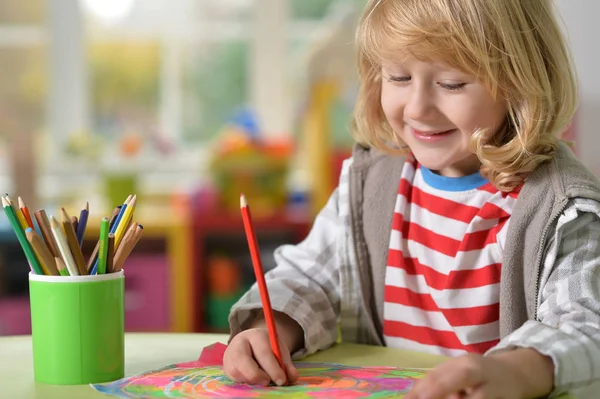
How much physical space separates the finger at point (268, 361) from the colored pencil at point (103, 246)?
0.15 meters

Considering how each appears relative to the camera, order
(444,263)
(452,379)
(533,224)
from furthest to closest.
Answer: (444,263) < (533,224) < (452,379)

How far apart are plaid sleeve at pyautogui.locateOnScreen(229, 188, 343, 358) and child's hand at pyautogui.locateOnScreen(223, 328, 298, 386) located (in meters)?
0.08

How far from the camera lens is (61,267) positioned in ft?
2.42

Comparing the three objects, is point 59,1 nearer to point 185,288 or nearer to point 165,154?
point 165,154

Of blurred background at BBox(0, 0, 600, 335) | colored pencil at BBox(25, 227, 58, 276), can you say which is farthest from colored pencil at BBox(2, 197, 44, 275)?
blurred background at BBox(0, 0, 600, 335)

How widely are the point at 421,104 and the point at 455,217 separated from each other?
16 cm

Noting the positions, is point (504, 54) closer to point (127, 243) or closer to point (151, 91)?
point (127, 243)

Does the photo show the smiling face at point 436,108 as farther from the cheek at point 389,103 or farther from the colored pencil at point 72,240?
the colored pencil at point 72,240

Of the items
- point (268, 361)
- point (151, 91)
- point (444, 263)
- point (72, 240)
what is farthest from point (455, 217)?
point (151, 91)

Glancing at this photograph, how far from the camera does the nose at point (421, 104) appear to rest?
2.95 ft

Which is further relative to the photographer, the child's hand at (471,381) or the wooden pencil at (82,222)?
the wooden pencil at (82,222)

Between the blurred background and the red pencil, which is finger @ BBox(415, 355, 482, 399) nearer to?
the red pencil

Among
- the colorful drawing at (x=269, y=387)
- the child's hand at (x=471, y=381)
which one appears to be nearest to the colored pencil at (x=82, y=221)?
the colorful drawing at (x=269, y=387)

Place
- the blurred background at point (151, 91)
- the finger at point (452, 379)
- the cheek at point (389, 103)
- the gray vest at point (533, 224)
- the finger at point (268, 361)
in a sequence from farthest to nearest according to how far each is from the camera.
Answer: the blurred background at point (151, 91) → the cheek at point (389, 103) → the gray vest at point (533, 224) → the finger at point (268, 361) → the finger at point (452, 379)
